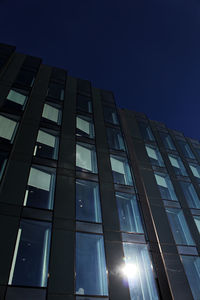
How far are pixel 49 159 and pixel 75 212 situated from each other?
3818 millimetres

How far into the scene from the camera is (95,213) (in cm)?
1116

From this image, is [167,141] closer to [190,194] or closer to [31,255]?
[190,194]

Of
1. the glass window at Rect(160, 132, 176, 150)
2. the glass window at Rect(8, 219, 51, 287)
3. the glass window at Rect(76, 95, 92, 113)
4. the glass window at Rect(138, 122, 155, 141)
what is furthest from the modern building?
the glass window at Rect(160, 132, 176, 150)

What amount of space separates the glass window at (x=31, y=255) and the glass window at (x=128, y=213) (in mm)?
4209

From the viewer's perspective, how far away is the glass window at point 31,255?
7.43m

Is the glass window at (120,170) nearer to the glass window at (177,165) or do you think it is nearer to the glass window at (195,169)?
the glass window at (177,165)

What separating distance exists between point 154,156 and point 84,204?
32.6ft

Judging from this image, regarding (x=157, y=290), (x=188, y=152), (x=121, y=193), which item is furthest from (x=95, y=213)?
(x=188, y=152)

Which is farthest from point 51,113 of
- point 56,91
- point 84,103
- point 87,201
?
point 87,201

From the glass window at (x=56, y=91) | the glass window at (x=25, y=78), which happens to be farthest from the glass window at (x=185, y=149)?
the glass window at (x=25, y=78)

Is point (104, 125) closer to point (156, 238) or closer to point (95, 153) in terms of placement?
point (95, 153)

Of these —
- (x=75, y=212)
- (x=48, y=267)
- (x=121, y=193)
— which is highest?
(x=121, y=193)

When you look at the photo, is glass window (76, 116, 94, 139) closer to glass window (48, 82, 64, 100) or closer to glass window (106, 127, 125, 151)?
glass window (106, 127, 125, 151)

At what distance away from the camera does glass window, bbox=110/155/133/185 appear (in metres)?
14.0
